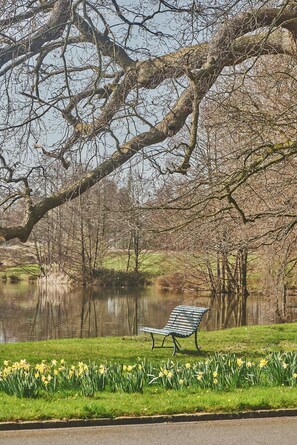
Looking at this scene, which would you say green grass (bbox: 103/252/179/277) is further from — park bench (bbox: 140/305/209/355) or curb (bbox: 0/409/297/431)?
curb (bbox: 0/409/297/431)

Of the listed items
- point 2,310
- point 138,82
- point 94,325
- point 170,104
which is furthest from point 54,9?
point 2,310

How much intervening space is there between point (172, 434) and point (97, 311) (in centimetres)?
1891

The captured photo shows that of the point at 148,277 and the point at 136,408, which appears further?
the point at 148,277

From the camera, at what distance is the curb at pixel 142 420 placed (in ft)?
19.4

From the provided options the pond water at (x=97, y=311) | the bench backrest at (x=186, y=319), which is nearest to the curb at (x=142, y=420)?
the bench backrest at (x=186, y=319)

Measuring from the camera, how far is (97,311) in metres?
24.5

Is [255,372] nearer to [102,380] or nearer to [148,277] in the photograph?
[102,380]

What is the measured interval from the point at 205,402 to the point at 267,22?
570 centimetres

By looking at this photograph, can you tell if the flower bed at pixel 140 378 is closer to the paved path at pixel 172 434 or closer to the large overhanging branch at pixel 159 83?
the paved path at pixel 172 434

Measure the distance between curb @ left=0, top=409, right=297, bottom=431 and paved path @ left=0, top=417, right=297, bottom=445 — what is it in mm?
79

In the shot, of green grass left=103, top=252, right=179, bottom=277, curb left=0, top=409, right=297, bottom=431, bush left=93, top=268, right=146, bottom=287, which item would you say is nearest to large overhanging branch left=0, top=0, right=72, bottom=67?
curb left=0, top=409, right=297, bottom=431

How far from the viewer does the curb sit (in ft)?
19.4

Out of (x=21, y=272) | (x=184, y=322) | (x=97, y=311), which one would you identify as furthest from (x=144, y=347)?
(x=21, y=272)

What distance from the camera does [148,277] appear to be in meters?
35.5
